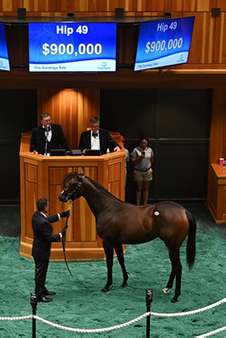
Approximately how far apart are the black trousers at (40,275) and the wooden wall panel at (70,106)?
145 inches

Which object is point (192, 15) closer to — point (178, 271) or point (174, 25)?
point (174, 25)

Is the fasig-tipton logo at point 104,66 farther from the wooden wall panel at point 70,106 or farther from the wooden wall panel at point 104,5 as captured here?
the wooden wall panel at point 70,106

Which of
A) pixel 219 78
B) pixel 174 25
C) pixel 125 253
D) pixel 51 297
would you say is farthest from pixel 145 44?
pixel 51 297

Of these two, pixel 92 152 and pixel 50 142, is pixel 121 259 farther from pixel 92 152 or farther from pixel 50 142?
pixel 50 142

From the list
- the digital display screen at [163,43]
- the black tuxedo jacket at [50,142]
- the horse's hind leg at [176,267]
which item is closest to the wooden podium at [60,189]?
the black tuxedo jacket at [50,142]

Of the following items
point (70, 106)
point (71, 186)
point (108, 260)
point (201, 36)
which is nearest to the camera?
point (71, 186)

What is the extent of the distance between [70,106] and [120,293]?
392cm

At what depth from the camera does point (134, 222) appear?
8.95m

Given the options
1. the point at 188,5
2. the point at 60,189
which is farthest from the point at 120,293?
the point at 188,5

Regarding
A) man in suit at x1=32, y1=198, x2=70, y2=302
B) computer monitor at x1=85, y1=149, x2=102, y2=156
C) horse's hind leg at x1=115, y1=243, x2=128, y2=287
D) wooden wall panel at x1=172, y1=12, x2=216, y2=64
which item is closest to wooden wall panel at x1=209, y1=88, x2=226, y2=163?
wooden wall panel at x1=172, y1=12, x2=216, y2=64

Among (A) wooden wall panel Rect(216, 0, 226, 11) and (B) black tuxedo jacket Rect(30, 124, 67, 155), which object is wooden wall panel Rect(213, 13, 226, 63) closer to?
(A) wooden wall panel Rect(216, 0, 226, 11)

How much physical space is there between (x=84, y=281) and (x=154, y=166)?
13.0 feet

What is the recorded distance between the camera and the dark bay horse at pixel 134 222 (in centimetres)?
874

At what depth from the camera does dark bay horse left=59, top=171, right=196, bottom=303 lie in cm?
874
